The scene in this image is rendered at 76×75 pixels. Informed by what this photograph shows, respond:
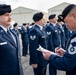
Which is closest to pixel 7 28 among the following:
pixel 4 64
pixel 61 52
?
pixel 4 64

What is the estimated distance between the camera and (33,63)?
521 centimetres

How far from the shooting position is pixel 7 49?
351 centimetres

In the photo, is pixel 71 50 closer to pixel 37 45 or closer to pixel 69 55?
pixel 69 55

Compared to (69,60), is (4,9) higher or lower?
higher

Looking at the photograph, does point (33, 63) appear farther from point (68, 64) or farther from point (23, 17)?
point (23, 17)

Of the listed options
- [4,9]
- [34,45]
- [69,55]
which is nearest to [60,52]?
[69,55]

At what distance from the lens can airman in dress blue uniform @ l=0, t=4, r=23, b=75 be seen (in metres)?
3.49

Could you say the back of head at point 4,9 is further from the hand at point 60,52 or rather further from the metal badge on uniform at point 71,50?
the metal badge on uniform at point 71,50

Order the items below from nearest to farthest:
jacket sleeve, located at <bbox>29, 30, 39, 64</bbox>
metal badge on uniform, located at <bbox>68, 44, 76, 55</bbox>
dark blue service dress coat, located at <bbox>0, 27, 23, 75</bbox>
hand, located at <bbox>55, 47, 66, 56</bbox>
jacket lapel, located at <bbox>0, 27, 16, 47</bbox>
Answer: metal badge on uniform, located at <bbox>68, 44, 76, 55</bbox>, hand, located at <bbox>55, 47, 66, 56</bbox>, dark blue service dress coat, located at <bbox>0, 27, 23, 75</bbox>, jacket lapel, located at <bbox>0, 27, 16, 47</bbox>, jacket sleeve, located at <bbox>29, 30, 39, 64</bbox>

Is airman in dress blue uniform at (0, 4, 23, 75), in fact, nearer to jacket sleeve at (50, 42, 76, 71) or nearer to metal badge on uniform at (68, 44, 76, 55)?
jacket sleeve at (50, 42, 76, 71)

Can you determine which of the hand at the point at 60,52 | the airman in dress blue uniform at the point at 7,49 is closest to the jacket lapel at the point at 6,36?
the airman in dress blue uniform at the point at 7,49

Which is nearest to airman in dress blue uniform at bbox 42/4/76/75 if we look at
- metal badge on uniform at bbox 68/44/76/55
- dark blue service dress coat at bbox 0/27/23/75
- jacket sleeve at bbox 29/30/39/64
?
metal badge on uniform at bbox 68/44/76/55

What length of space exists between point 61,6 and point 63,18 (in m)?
47.7

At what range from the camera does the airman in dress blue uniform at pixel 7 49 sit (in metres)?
3.49
